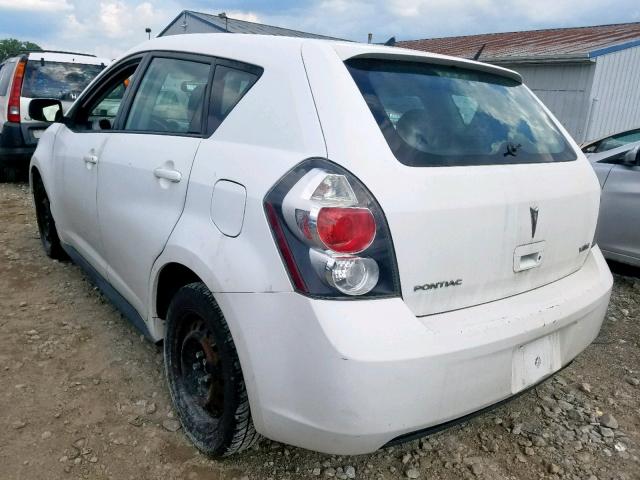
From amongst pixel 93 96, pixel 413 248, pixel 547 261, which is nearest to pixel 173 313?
pixel 413 248

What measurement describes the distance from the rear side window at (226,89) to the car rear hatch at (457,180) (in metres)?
0.31

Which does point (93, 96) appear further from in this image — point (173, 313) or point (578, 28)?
point (578, 28)

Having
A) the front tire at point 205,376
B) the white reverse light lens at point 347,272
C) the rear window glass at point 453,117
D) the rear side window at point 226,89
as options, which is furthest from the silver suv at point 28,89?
the white reverse light lens at point 347,272

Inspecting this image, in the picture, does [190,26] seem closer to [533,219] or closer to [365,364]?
[533,219]

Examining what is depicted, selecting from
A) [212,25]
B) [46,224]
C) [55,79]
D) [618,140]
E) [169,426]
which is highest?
[212,25]

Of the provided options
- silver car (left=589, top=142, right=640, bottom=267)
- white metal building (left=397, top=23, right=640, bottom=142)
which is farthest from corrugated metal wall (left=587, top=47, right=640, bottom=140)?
silver car (left=589, top=142, right=640, bottom=267)

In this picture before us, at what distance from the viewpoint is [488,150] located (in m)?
1.90

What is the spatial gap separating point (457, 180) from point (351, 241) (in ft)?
1.42

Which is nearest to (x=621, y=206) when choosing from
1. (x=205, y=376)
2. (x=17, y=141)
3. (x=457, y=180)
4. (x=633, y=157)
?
(x=633, y=157)

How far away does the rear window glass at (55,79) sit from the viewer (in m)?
6.89

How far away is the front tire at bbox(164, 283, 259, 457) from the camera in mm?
1801

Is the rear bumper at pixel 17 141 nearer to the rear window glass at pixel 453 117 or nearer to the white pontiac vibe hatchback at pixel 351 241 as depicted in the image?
the white pontiac vibe hatchback at pixel 351 241

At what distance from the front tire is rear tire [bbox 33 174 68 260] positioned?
7.70 feet

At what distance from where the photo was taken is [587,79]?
39.8 feet
